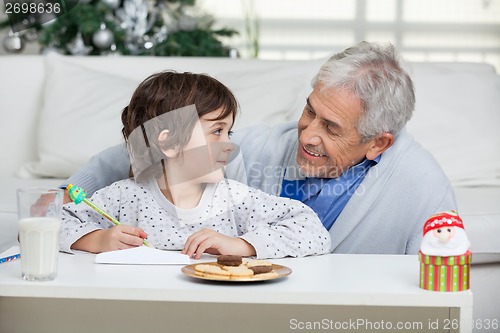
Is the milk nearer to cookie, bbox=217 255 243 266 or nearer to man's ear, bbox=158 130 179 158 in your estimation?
cookie, bbox=217 255 243 266

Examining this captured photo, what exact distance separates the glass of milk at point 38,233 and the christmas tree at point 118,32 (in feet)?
7.75

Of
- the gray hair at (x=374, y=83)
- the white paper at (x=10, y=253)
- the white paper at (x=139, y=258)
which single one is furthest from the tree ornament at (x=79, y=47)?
the white paper at (x=139, y=258)

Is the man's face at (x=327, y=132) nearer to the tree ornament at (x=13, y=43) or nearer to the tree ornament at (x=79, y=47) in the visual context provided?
the tree ornament at (x=79, y=47)

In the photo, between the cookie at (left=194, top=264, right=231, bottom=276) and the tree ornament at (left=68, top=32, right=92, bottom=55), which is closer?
the cookie at (left=194, top=264, right=231, bottom=276)

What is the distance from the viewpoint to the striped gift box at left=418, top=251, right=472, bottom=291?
1.12m

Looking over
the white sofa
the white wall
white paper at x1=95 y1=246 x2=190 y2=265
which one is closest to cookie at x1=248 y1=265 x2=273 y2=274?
white paper at x1=95 y1=246 x2=190 y2=265

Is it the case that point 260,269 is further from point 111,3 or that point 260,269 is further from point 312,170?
point 111,3

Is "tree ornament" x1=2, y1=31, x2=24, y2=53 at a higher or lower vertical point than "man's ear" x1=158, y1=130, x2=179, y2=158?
higher

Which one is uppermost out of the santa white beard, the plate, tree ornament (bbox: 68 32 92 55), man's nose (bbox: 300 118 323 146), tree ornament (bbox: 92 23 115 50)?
tree ornament (bbox: 92 23 115 50)

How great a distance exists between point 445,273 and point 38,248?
1.96 ft

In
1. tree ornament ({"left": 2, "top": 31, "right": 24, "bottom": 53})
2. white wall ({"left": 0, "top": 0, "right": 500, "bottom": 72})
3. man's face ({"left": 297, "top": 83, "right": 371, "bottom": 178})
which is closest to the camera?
man's face ({"left": 297, "top": 83, "right": 371, "bottom": 178})

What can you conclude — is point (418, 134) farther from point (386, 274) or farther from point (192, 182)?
point (386, 274)

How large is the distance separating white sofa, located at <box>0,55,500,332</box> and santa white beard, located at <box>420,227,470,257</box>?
0.99 m

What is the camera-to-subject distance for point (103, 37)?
344 centimetres
